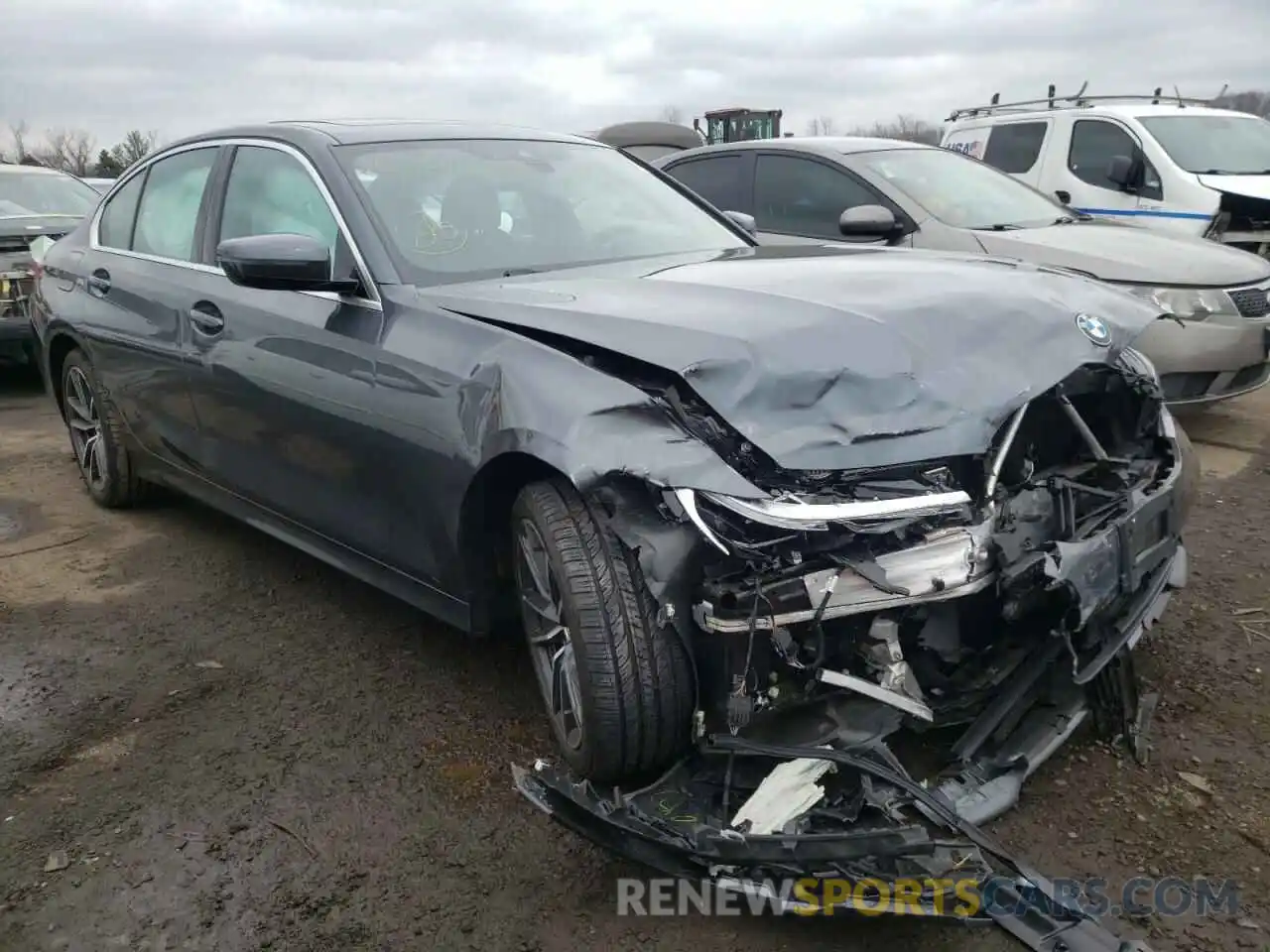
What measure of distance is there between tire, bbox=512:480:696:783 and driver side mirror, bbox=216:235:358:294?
1.12 m

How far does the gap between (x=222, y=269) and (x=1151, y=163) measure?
6980 mm

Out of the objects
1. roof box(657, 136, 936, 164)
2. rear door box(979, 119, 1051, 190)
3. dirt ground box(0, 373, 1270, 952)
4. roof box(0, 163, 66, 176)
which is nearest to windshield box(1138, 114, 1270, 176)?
rear door box(979, 119, 1051, 190)

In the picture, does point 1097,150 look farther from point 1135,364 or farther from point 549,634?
point 549,634

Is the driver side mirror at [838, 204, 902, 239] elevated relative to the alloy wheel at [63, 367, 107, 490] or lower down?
elevated

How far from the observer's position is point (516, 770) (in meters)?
2.35

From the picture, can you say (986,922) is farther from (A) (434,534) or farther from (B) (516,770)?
(A) (434,534)

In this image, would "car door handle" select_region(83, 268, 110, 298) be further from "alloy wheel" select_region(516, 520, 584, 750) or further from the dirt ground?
"alloy wheel" select_region(516, 520, 584, 750)

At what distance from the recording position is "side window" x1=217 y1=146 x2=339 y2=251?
10.9 ft

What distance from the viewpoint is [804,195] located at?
629 cm

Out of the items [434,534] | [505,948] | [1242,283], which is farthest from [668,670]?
[1242,283]

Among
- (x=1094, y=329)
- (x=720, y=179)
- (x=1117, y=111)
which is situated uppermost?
(x=1117, y=111)

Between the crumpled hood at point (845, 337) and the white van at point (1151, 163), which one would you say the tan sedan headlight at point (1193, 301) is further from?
the crumpled hood at point (845, 337)

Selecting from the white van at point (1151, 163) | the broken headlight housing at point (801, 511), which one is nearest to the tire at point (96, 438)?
the broken headlight housing at point (801, 511)

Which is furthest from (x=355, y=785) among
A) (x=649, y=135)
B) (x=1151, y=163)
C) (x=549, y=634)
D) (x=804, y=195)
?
(x=649, y=135)
